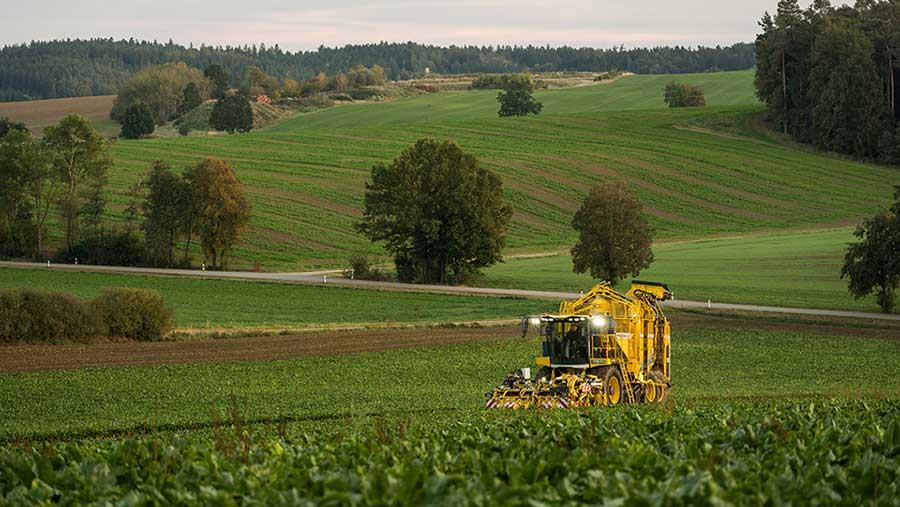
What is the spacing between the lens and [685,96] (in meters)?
181

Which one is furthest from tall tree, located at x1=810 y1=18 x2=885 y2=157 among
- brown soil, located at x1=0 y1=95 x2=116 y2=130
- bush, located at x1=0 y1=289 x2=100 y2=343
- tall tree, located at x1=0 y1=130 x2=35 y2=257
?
bush, located at x1=0 y1=289 x2=100 y2=343

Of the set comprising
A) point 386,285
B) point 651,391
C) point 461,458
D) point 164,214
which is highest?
point 461,458

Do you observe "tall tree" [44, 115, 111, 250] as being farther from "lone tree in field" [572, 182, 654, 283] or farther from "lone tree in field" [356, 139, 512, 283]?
"lone tree in field" [572, 182, 654, 283]

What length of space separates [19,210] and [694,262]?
49491 mm

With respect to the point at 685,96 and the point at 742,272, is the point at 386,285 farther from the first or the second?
the point at 685,96

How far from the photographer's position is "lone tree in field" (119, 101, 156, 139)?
536 feet

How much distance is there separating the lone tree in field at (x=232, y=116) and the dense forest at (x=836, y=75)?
70589 mm

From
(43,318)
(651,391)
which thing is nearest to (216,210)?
(43,318)

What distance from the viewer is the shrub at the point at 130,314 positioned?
47406 mm

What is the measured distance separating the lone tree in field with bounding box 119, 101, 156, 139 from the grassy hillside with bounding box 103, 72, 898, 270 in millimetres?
29563

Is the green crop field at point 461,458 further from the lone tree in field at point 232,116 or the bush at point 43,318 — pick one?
the lone tree in field at point 232,116

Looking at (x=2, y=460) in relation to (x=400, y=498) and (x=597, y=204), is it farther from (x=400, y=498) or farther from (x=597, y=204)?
(x=597, y=204)

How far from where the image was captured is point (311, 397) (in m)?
32.4

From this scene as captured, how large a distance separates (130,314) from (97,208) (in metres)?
43.1
